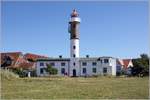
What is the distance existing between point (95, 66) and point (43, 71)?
34.5ft

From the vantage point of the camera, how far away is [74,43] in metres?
74.3

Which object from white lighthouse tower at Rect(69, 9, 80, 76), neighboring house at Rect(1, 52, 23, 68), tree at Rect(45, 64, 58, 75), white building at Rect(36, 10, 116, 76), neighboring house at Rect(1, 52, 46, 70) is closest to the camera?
tree at Rect(45, 64, 58, 75)

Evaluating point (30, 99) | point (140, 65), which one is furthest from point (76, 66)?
point (30, 99)

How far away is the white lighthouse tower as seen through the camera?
243 feet

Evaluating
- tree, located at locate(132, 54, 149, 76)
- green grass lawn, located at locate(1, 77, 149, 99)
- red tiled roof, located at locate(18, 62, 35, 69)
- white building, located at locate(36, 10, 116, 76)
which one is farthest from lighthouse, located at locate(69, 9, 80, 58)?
green grass lawn, located at locate(1, 77, 149, 99)

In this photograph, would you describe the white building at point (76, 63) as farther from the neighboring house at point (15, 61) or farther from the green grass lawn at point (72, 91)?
the green grass lawn at point (72, 91)

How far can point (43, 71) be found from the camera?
243 ft

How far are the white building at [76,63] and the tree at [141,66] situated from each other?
13579 mm

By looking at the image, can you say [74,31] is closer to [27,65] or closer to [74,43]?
[74,43]

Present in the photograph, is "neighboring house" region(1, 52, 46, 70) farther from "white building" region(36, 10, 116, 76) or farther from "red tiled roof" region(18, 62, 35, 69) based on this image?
"white building" region(36, 10, 116, 76)

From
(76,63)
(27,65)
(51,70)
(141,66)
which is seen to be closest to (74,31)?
(76,63)

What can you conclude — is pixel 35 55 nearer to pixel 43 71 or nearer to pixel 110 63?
pixel 43 71

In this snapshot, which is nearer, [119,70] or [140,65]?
[140,65]

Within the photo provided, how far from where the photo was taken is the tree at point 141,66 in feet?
193
